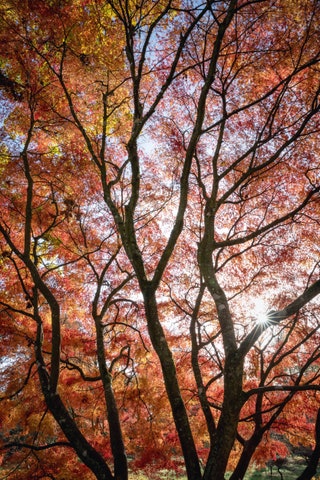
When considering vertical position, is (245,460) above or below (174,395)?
below

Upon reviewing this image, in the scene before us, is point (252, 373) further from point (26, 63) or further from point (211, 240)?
point (26, 63)

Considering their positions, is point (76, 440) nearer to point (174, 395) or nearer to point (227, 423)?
point (174, 395)

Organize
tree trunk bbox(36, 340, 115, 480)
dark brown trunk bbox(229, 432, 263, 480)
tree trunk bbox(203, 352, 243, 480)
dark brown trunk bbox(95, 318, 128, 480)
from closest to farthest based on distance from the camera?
tree trunk bbox(203, 352, 243, 480), tree trunk bbox(36, 340, 115, 480), dark brown trunk bbox(95, 318, 128, 480), dark brown trunk bbox(229, 432, 263, 480)

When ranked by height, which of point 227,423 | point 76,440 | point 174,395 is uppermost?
point 174,395

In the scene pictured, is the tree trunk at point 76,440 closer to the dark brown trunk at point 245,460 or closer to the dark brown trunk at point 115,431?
the dark brown trunk at point 115,431

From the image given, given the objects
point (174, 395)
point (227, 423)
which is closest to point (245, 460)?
point (227, 423)

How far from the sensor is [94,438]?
9125 mm

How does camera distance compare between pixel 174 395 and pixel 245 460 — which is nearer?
pixel 174 395

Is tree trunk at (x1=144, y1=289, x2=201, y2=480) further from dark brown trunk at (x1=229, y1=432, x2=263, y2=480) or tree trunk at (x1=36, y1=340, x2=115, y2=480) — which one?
dark brown trunk at (x1=229, y1=432, x2=263, y2=480)

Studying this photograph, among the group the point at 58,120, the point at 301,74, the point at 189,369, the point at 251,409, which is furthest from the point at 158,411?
the point at 301,74

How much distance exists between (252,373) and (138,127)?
22.2 feet

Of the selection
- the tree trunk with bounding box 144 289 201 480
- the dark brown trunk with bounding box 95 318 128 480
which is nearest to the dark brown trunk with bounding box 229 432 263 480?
the dark brown trunk with bounding box 95 318 128 480

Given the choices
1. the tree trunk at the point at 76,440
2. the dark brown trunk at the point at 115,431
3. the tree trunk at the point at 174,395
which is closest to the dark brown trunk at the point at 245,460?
the dark brown trunk at the point at 115,431

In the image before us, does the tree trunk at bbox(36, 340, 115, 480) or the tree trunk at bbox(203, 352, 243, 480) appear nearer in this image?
the tree trunk at bbox(203, 352, 243, 480)
